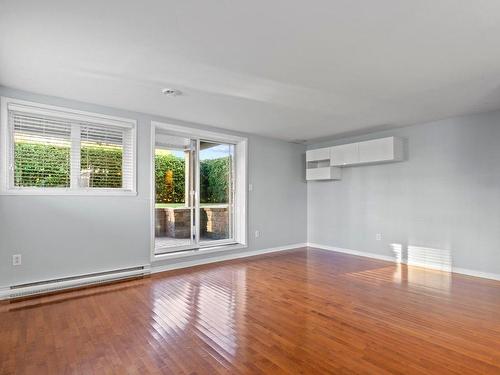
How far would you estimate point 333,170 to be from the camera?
238 inches

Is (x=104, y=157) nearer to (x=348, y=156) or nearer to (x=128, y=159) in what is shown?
(x=128, y=159)

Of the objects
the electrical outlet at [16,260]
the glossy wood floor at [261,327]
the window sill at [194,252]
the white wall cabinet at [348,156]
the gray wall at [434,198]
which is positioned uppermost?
the white wall cabinet at [348,156]

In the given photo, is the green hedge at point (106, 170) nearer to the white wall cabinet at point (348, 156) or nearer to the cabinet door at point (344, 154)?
the white wall cabinet at point (348, 156)

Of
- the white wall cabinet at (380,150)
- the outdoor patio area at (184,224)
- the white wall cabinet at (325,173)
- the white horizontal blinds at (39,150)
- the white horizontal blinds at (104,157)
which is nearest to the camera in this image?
the white horizontal blinds at (39,150)

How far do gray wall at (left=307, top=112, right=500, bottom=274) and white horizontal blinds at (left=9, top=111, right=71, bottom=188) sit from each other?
5.01 meters

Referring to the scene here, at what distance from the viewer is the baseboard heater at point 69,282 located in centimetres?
337

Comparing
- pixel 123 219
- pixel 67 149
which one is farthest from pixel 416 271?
pixel 67 149

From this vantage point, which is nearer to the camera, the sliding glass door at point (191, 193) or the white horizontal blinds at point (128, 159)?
the white horizontal blinds at point (128, 159)

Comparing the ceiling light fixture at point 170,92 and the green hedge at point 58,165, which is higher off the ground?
the ceiling light fixture at point 170,92

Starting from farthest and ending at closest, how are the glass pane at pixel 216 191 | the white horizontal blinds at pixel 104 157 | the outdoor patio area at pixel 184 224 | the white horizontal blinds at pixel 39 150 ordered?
the glass pane at pixel 216 191
the outdoor patio area at pixel 184 224
the white horizontal blinds at pixel 104 157
the white horizontal blinds at pixel 39 150

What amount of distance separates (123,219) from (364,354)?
345 centimetres

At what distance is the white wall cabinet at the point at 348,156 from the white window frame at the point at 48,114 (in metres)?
3.75

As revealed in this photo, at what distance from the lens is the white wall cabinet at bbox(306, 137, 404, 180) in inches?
197

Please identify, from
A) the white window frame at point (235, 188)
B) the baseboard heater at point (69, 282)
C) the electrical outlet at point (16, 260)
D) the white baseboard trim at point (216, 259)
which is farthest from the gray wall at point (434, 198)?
the electrical outlet at point (16, 260)
